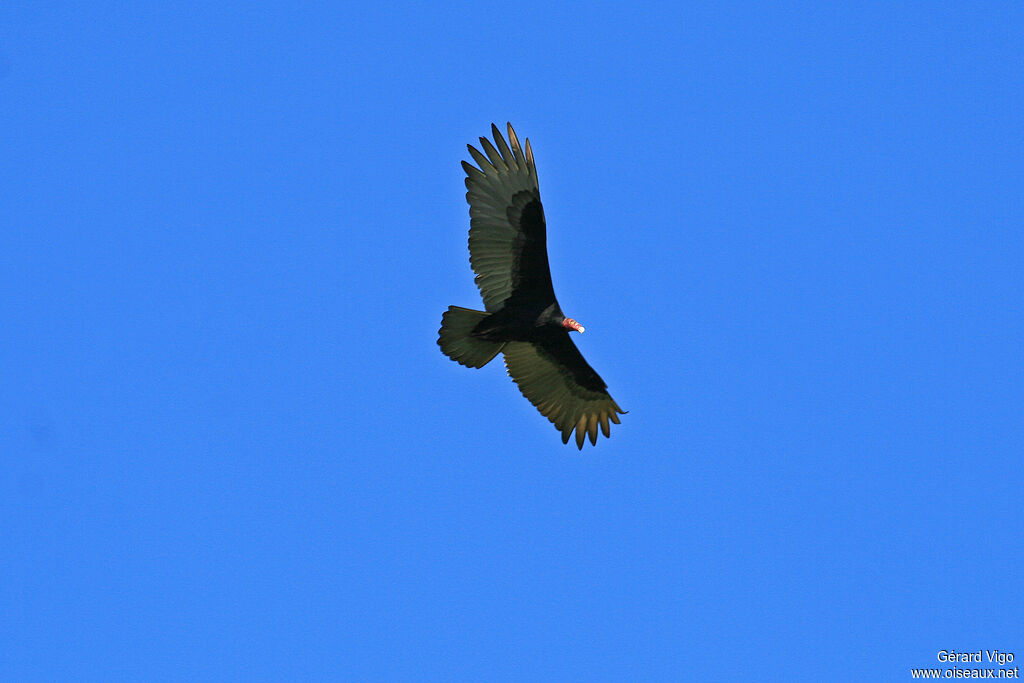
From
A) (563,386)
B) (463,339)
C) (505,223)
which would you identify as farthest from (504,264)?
(563,386)

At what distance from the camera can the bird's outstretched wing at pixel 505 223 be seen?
1445 centimetres

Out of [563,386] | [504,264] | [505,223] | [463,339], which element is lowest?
[463,339]

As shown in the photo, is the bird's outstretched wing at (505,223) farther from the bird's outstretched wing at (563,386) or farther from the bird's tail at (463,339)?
the bird's outstretched wing at (563,386)

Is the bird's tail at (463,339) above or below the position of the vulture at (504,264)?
below

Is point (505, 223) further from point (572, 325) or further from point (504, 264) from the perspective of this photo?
point (572, 325)

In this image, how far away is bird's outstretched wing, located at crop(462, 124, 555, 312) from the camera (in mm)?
14445

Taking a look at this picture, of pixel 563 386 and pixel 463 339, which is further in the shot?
pixel 563 386

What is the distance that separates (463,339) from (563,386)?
2015 mm

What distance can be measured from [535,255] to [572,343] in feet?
4.91

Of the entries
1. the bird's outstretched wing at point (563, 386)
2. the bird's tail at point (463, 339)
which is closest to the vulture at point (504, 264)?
the bird's tail at point (463, 339)

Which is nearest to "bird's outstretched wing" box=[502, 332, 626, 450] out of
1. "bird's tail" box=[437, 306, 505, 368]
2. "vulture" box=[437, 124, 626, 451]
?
"vulture" box=[437, 124, 626, 451]

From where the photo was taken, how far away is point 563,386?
16.0m

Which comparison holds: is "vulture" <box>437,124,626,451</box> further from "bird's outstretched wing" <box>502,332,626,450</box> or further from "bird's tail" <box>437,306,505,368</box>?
"bird's outstretched wing" <box>502,332,626,450</box>

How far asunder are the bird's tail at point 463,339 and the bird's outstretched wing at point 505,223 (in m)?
0.34
